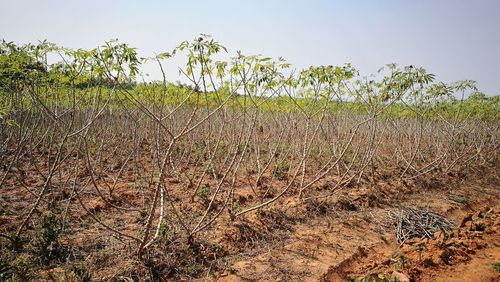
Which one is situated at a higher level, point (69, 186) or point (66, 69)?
point (66, 69)

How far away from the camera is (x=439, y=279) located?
9.21ft

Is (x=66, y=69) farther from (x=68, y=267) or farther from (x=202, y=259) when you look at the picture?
(x=202, y=259)

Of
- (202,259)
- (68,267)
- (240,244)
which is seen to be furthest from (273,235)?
(68,267)

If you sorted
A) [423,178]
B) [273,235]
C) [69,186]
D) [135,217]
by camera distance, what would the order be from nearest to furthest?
[273,235], [135,217], [69,186], [423,178]

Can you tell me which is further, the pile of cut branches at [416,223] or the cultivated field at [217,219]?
the pile of cut branches at [416,223]

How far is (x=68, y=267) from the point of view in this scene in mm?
A: 2621

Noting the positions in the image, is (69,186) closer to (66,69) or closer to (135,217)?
(135,217)

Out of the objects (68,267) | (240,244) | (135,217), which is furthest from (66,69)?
(240,244)

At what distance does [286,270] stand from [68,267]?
2081 millimetres

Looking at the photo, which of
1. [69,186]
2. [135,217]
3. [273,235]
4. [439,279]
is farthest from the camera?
[69,186]

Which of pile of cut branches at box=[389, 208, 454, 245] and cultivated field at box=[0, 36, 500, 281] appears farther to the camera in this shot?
pile of cut branches at box=[389, 208, 454, 245]

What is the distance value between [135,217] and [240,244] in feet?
5.22

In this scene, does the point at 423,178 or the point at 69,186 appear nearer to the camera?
the point at 69,186

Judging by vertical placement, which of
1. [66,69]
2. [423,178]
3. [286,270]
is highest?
[66,69]
